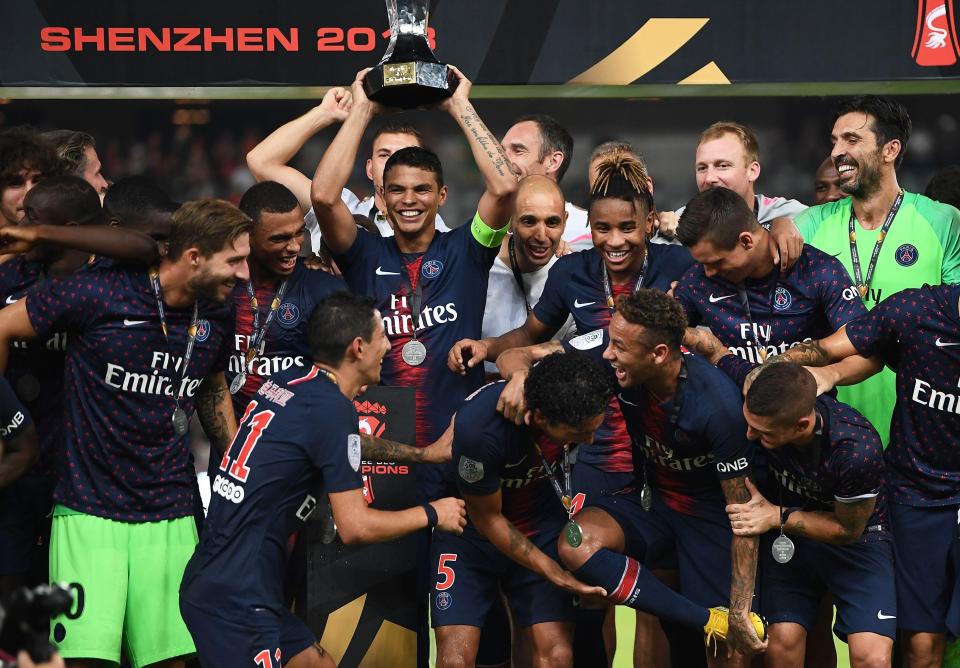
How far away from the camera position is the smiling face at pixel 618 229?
20.0 feet

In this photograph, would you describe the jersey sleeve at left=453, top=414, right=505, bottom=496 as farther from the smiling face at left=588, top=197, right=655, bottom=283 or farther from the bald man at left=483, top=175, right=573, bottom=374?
the bald man at left=483, top=175, right=573, bottom=374

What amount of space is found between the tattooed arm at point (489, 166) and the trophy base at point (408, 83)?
0.24 feet

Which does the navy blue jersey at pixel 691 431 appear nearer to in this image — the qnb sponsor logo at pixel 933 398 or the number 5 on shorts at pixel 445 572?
the qnb sponsor logo at pixel 933 398

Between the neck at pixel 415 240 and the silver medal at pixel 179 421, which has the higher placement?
the neck at pixel 415 240

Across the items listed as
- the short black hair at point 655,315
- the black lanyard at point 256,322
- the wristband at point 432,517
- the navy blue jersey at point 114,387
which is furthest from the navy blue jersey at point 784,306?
the navy blue jersey at point 114,387

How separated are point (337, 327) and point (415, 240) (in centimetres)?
131

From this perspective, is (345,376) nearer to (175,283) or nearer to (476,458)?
(476,458)

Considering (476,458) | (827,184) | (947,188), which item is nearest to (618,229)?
(476,458)

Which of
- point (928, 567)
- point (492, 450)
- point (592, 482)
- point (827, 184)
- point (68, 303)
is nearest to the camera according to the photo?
point (68, 303)

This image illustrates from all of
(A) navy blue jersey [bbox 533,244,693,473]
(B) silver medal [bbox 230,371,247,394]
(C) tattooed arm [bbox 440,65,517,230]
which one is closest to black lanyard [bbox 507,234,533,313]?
(A) navy blue jersey [bbox 533,244,693,473]

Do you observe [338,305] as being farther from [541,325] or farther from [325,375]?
[541,325]

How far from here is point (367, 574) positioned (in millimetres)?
6184

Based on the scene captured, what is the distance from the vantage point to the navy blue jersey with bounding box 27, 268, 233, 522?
5.34m

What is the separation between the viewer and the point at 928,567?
18.9 ft
